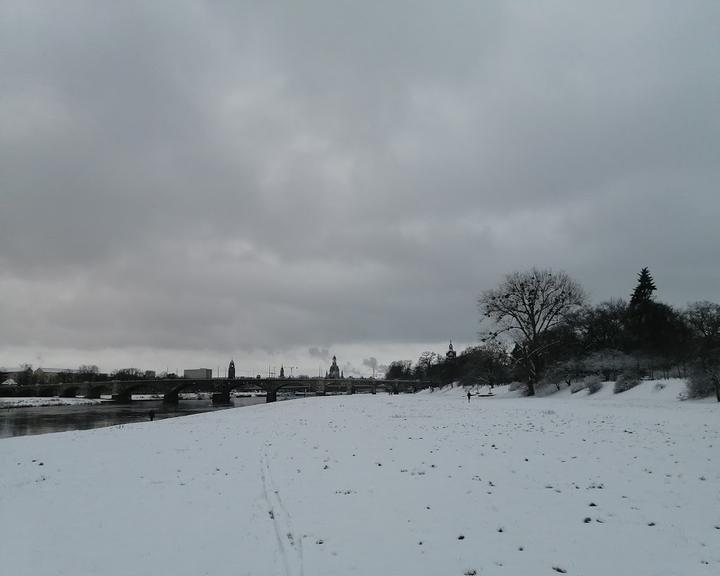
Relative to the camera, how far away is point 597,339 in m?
76.1

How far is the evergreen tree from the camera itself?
2997 inches

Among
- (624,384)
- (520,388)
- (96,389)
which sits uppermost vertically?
(624,384)

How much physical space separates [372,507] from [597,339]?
78.4 metres

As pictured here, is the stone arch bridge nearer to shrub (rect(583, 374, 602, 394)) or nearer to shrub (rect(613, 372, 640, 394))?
shrub (rect(583, 374, 602, 394))

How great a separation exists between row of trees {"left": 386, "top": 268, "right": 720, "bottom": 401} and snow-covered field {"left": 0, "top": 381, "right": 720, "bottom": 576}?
933 inches

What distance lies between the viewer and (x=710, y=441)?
48.3ft

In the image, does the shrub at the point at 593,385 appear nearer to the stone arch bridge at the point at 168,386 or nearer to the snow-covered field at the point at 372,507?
the snow-covered field at the point at 372,507

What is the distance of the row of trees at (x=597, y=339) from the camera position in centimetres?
4609

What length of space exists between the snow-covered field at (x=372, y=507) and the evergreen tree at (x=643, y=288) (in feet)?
229

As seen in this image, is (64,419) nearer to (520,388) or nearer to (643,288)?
(520,388)

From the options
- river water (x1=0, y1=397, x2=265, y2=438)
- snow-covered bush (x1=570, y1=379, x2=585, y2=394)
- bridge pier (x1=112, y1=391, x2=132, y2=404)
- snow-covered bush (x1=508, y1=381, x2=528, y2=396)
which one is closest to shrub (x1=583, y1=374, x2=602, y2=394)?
snow-covered bush (x1=570, y1=379, x2=585, y2=394)

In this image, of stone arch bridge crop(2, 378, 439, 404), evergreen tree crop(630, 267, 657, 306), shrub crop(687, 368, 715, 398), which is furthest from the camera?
stone arch bridge crop(2, 378, 439, 404)

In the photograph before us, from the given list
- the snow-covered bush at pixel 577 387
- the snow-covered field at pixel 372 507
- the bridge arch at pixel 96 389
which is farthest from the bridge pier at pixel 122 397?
the snow-covered field at pixel 372 507

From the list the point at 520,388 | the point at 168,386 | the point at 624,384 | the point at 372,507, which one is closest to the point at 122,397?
the point at 168,386
